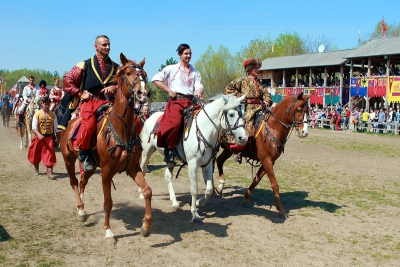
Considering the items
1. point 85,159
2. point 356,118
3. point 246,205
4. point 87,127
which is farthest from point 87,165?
point 356,118

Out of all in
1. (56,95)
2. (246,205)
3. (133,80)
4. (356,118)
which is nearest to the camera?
(133,80)

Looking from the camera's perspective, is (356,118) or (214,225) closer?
(214,225)

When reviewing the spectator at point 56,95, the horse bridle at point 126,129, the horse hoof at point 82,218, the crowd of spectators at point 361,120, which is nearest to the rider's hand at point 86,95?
the horse bridle at point 126,129

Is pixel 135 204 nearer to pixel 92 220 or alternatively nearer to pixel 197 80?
pixel 92 220

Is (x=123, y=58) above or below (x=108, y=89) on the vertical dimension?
above

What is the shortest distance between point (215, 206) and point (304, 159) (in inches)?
306

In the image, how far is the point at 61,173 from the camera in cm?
1187

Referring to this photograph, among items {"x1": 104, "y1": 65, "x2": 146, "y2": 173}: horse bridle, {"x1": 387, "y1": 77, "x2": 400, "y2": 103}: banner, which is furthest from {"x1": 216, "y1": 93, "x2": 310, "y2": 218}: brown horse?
{"x1": 387, "y1": 77, "x2": 400, "y2": 103}: banner

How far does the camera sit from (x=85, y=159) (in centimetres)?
688

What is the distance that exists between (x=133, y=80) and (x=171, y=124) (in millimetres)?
1749

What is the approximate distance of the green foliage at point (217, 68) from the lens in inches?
2830

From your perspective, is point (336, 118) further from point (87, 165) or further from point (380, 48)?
point (87, 165)

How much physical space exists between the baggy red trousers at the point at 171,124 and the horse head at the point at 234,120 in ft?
2.94

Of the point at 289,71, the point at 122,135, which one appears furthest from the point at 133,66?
the point at 289,71
